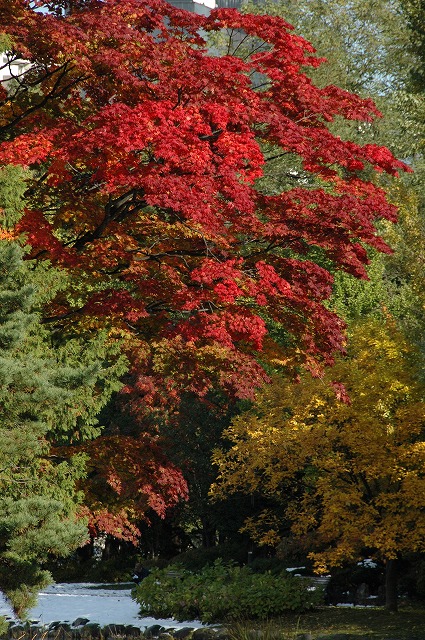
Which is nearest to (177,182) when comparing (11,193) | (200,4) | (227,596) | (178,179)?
(178,179)

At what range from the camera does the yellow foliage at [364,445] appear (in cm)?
1580

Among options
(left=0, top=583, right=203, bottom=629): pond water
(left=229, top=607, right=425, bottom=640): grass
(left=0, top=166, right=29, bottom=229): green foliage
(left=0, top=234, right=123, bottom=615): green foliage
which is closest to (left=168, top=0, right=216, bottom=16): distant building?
(left=0, top=583, right=203, bottom=629): pond water

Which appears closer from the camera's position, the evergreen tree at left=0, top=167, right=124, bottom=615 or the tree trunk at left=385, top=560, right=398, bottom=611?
the evergreen tree at left=0, top=167, right=124, bottom=615

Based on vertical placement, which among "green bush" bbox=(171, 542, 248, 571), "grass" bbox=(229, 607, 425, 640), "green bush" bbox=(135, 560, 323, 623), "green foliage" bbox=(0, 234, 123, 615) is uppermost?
"green foliage" bbox=(0, 234, 123, 615)

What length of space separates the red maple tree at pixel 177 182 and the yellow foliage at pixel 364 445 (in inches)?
139

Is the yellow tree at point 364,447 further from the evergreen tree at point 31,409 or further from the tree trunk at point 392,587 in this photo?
the evergreen tree at point 31,409

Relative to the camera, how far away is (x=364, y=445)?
53.4 ft

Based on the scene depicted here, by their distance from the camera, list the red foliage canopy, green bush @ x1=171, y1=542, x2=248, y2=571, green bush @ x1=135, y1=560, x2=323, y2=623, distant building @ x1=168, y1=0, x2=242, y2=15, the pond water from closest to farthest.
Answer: the red foliage canopy < green bush @ x1=135, y1=560, x2=323, y2=623 < the pond water < green bush @ x1=171, y1=542, x2=248, y2=571 < distant building @ x1=168, y1=0, x2=242, y2=15

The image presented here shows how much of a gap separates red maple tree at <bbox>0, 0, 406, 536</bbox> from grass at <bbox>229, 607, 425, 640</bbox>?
14.1 feet

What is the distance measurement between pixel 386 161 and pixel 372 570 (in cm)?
1099

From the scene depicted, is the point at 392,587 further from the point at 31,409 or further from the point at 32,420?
the point at 31,409

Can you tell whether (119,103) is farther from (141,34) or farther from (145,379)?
(145,379)

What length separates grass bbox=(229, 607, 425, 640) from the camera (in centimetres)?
1459

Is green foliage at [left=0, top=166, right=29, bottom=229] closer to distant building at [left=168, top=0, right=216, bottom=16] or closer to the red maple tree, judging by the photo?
the red maple tree
